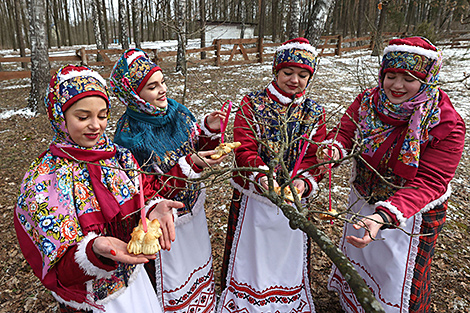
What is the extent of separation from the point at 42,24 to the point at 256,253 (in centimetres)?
827

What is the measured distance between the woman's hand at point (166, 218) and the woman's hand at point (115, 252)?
0.13 meters

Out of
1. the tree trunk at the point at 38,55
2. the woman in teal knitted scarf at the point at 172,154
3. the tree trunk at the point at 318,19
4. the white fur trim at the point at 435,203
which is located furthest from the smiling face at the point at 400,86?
the tree trunk at the point at 38,55

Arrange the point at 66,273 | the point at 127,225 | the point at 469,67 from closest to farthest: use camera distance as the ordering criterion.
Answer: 1. the point at 66,273
2. the point at 127,225
3. the point at 469,67

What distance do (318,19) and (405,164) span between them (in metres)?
6.20

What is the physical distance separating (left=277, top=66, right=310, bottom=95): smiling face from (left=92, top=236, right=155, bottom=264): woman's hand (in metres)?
1.53

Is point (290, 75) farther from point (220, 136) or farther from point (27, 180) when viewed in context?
point (27, 180)

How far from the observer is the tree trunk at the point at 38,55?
708cm

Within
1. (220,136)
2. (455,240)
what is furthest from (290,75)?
(455,240)

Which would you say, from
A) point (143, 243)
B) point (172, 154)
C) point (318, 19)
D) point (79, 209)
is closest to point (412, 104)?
point (172, 154)

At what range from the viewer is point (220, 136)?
219 cm

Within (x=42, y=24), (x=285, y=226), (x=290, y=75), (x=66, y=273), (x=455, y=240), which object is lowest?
(x=455, y=240)

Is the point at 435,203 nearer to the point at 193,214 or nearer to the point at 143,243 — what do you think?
the point at 193,214

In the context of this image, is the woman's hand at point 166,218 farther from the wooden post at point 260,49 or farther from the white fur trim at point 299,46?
the wooden post at point 260,49

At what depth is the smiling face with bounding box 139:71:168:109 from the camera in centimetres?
186
